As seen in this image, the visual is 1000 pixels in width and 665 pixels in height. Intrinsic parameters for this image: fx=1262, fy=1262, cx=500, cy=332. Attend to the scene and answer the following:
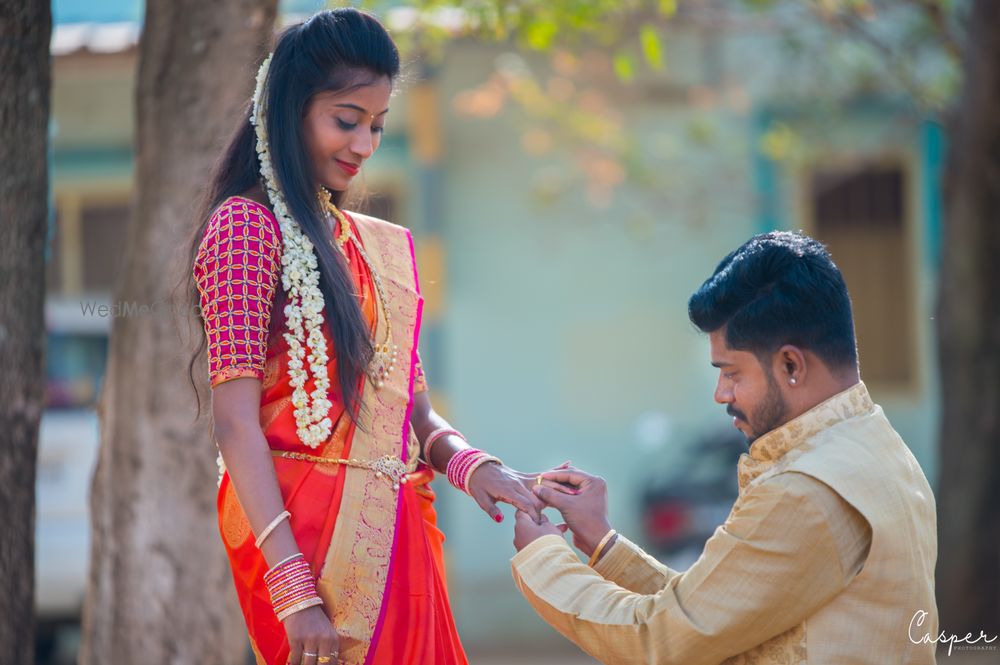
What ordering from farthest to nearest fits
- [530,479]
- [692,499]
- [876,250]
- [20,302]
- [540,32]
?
1. [876,250]
2. [692,499]
3. [540,32]
4. [20,302]
5. [530,479]

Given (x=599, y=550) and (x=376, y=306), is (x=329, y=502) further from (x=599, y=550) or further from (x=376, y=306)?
(x=599, y=550)

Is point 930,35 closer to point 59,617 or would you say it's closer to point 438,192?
point 438,192

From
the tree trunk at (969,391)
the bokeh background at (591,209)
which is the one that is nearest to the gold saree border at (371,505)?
the tree trunk at (969,391)

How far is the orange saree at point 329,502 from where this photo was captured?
2494 millimetres

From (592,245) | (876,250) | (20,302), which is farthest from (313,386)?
(876,250)

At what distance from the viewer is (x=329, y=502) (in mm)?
2584

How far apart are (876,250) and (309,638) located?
7645 millimetres

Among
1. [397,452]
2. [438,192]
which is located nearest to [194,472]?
[397,452]

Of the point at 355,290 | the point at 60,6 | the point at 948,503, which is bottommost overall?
the point at 948,503

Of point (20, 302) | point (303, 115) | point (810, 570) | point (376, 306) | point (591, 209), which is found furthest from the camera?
point (591, 209)

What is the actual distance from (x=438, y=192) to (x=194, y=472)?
5224 millimetres

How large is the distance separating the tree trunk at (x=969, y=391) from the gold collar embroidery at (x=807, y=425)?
4.32 m

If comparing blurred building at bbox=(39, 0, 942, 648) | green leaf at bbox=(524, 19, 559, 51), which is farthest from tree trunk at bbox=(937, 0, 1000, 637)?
green leaf at bbox=(524, 19, 559, 51)

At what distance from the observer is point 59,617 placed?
713 cm
